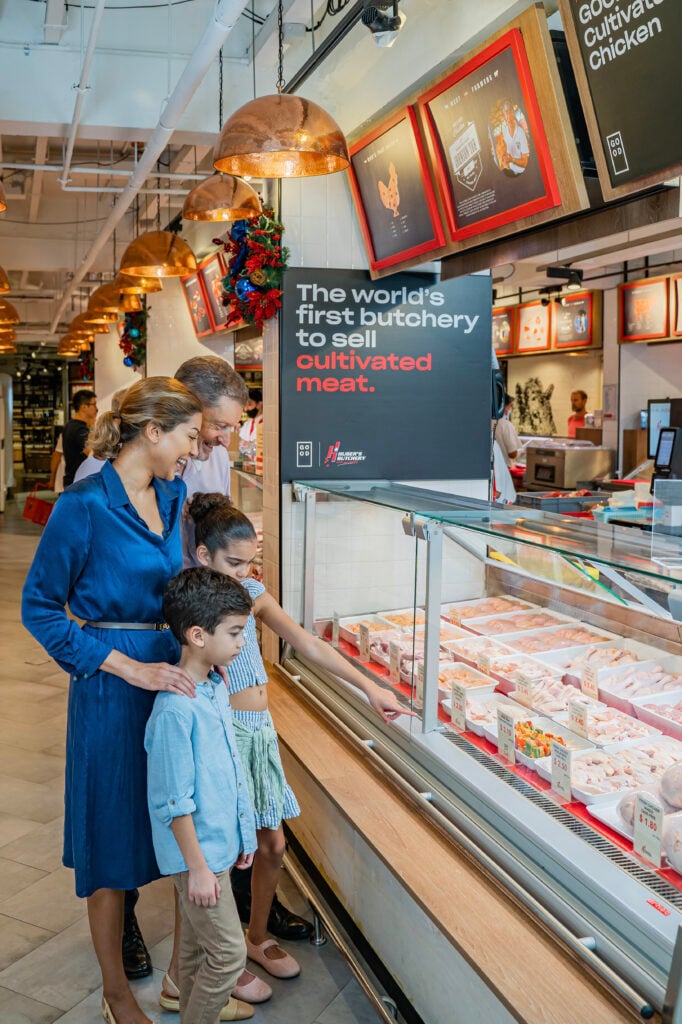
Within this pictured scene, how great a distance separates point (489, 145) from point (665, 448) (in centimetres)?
393

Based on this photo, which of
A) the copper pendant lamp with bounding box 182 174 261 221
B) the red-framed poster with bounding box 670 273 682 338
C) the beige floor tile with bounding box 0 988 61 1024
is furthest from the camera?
the red-framed poster with bounding box 670 273 682 338

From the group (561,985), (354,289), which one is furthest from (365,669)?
(354,289)

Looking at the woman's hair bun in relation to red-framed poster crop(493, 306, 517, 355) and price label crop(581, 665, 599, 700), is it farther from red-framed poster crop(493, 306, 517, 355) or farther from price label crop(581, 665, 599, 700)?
red-framed poster crop(493, 306, 517, 355)

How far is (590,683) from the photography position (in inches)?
124

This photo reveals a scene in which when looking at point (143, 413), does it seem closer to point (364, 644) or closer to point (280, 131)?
point (280, 131)

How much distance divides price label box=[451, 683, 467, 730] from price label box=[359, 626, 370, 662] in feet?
2.69

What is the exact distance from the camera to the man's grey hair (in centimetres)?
329

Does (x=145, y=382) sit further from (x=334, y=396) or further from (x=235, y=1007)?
(x=334, y=396)

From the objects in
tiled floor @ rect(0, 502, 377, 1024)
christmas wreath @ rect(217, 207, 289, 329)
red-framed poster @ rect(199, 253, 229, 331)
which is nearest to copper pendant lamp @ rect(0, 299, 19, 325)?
red-framed poster @ rect(199, 253, 229, 331)

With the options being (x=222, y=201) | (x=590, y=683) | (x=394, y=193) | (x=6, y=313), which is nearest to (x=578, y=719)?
(x=590, y=683)

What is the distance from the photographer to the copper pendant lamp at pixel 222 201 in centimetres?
445

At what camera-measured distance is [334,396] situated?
199 inches

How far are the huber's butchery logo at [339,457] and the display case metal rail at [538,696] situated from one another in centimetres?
59

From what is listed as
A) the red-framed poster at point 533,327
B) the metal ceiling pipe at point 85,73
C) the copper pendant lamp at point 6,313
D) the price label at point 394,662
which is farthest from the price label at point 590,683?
the red-framed poster at point 533,327
